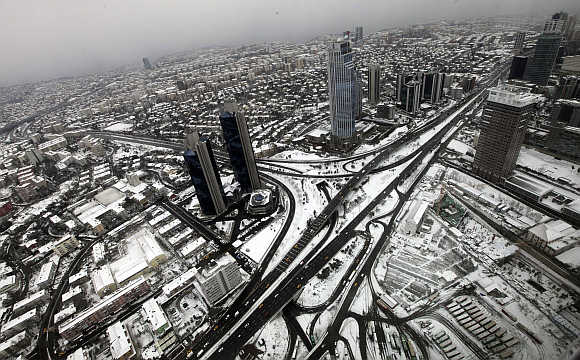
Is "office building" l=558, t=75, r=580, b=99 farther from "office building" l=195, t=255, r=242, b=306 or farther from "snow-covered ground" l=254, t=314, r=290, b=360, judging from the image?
"office building" l=195, t=255, r=242, b=306

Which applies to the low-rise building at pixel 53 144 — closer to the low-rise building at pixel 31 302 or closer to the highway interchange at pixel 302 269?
the highway interchange at pixel 302 269

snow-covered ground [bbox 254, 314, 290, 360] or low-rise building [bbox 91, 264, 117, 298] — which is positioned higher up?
low-rise building [bbox 91, 264, 117, 298]

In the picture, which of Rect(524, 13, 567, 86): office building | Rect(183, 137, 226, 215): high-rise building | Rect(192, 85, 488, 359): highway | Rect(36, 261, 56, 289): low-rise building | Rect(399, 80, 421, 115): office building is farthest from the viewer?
Rect(399, 80, 421, 115): office building

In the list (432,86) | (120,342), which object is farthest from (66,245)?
(432,86)

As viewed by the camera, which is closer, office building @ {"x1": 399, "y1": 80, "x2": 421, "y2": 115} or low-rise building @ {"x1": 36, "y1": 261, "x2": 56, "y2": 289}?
low-rise building @ {"x1": 36, "y1": 261, "x2": 56, "y2": 289}

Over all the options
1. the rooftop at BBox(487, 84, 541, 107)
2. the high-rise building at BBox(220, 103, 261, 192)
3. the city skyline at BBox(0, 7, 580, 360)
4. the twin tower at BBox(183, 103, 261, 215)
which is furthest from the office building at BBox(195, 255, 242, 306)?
the rooftop at BBox(487, 84, 541, 107)

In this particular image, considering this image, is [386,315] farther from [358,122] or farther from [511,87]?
[358,122]

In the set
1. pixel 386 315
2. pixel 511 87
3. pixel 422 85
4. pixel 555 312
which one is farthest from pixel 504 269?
pixel 422 85

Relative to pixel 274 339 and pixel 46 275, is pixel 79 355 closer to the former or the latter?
pixel 46 275
